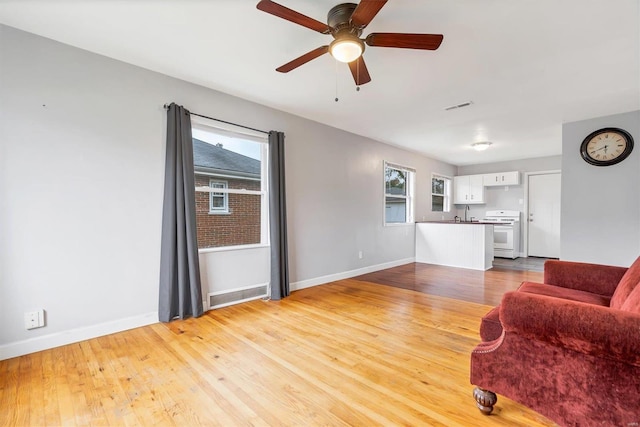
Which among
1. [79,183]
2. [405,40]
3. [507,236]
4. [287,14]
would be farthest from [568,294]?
[507,236]

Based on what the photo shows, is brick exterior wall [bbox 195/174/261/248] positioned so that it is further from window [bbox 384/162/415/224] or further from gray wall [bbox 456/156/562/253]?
gray wall [bbox 456/156/562/253]

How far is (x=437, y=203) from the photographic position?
288 inches

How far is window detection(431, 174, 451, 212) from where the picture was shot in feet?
23.2

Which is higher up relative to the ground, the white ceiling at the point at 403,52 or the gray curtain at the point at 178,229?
the white ceiling at the point at 403,52

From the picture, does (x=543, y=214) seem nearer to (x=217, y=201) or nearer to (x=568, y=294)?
(x=568, y=294)

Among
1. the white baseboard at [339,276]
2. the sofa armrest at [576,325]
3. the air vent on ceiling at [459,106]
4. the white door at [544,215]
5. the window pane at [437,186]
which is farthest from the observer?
the window pane at [437,186]

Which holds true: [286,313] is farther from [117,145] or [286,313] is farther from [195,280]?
[117,145]

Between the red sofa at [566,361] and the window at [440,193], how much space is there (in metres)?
5.65

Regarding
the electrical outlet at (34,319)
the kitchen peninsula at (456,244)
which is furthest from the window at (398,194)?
the electrical outlet at (34,319)

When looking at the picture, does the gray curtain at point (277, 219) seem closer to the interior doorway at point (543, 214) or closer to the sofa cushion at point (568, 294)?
the sofa cushion at point (568, 294)

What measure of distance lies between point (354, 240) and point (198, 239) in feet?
8.56

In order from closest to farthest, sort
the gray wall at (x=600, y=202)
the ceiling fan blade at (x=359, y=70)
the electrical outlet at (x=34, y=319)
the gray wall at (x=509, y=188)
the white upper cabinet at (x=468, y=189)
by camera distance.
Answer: the ceiling fan blade at (x=359, y=70) → the electrical outlet at (x=34, y=319) → the gray wall at (x=600, y=202) → the gray wall at (x=509, y=188) → the white upper cabinet at (x=468, y=189)

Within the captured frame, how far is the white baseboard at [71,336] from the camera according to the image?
2.13 m

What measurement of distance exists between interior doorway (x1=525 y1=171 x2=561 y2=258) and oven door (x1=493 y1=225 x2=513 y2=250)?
27.2 inches
